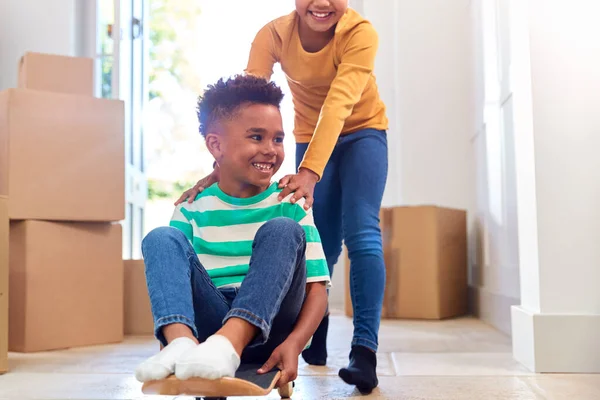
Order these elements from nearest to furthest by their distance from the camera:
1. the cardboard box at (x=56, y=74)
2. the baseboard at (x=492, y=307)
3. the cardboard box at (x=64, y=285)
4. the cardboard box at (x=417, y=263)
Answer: the cardboard box at (x=64, y=285)
the cardboard box at (x=56, y=74)
the baseboard at (x=492, y=307)
the cardboard box at (x=417, y=263)

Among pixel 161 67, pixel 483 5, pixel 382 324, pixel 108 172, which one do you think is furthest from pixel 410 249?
pixel 161 67

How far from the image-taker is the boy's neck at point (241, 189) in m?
1.27

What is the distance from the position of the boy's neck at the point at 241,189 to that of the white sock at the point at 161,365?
394mm

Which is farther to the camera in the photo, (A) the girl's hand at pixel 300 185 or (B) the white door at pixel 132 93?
(B) the white door at pixel 132 93

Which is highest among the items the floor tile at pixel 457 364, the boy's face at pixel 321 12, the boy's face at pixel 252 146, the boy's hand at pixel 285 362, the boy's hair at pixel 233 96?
the boy's face at pixel 321 12

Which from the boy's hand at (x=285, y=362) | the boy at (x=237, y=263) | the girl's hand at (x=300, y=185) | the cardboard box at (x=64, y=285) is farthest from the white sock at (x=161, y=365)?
the cardboard box at (x=64, y=285)

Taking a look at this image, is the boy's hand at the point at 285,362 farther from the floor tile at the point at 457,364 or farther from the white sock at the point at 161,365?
the floor tile at the point at 457,364

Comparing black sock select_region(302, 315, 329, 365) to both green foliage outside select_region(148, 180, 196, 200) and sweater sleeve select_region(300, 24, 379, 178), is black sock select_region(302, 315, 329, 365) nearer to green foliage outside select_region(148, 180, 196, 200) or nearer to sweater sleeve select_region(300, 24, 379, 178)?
sweater sleeve select_region(300, 24, 379, 178)

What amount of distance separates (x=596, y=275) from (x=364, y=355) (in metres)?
0.57

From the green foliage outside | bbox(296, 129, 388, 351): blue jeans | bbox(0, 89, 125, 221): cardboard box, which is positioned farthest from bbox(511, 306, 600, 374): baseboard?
the green foliage outside

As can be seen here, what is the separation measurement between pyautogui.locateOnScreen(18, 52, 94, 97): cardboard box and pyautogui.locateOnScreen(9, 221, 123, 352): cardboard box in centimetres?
45

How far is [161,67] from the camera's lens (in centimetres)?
845

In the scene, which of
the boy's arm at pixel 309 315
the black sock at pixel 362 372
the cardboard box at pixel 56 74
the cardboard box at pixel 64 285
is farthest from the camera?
the cardboard box at pixel 56 74

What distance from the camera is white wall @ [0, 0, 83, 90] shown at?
301 centimetres
